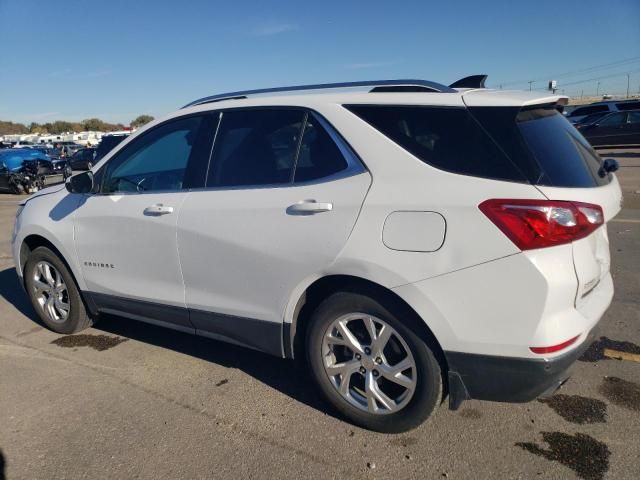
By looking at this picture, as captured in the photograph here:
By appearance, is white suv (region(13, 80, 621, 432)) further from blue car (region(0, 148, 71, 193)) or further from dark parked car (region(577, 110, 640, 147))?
dark parked car (region(577, 110, 640, 147))

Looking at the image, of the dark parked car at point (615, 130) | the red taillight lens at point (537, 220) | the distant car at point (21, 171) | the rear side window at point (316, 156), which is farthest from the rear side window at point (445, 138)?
the dark parked car at point (615, 130)

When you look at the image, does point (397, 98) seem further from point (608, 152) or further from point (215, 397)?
point (608, 152)

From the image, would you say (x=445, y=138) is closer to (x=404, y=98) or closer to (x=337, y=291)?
(x=404, y=98)

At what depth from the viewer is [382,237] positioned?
8.40 feet

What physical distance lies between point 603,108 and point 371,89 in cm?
2311

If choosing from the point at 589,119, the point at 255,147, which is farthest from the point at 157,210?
the point at 589,119

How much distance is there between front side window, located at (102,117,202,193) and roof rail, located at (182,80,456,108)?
22 cm

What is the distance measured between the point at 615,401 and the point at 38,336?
4.29 meters

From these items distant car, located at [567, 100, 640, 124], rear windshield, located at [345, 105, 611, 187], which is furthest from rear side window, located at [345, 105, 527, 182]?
distant car, located at [567, 100, 640, 124]

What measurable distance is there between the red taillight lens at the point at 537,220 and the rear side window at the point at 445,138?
0.45ft

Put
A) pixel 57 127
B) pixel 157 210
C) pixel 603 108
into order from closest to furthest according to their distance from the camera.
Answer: pixel 157 210, pixel 603 108, pixel 57 127

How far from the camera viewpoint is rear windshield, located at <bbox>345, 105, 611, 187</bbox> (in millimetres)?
2387

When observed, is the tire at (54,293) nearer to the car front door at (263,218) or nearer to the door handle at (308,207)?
the car front door at (263,218)

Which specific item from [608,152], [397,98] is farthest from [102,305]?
[608,152]
